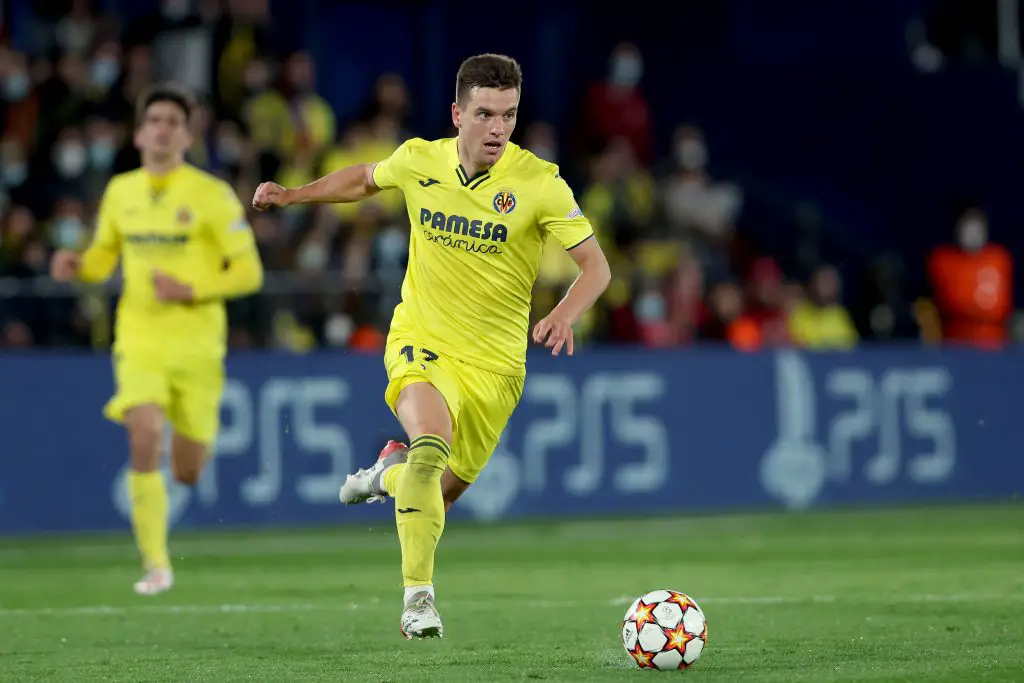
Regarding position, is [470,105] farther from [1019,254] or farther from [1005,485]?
[1019,254]

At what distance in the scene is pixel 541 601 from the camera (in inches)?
412

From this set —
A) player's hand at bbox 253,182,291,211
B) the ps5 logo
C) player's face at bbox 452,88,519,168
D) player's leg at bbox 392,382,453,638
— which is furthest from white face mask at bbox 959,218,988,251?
player's leg at bbox 392,382,453,638

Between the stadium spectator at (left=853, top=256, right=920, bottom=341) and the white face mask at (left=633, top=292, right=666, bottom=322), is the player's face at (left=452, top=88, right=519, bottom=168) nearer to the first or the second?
the white face mask at (left=633, top=292, right=666, bottom=322)

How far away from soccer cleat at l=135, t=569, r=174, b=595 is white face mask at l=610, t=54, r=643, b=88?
10.1 m

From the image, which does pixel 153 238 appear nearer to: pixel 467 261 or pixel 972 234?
pixel 467 261

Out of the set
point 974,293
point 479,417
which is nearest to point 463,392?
point 479,417

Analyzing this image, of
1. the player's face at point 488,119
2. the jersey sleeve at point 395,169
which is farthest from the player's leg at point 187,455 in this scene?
the player's face at point 488,119

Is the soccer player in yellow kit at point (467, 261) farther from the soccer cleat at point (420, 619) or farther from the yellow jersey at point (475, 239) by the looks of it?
the soccer cleat at point (420, 619)

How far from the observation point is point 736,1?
22703 mm

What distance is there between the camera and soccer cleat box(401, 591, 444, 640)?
778cm

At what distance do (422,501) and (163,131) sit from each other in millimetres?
4065

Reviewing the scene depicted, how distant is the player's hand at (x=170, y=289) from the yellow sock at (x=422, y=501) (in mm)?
3568

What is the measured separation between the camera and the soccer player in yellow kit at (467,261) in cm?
825

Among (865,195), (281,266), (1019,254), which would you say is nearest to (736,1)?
(865,195)
